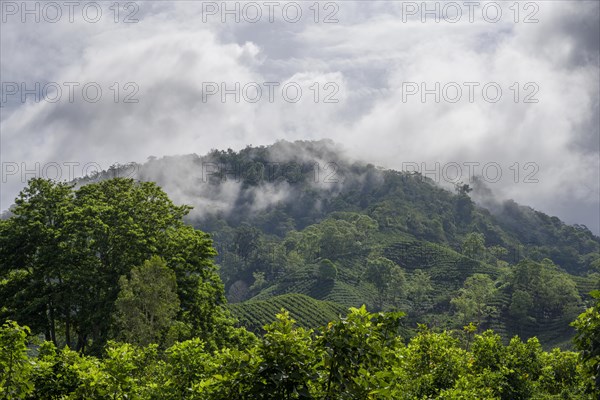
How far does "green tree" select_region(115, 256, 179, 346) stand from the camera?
2627 cm

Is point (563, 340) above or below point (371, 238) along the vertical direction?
below

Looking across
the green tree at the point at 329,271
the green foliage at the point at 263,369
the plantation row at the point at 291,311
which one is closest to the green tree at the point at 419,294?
the green tree at the point at 329,271

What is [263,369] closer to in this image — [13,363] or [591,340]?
[13,363]

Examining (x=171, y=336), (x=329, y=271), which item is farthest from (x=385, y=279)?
(x=171, y=336)

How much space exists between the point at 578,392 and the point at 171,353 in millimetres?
14647

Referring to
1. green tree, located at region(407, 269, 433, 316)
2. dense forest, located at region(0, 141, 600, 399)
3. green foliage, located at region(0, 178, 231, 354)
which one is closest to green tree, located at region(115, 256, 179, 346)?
dense forest, located at region(0, 141, 600, 399)

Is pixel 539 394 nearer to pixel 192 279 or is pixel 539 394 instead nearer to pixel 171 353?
pixel 171 353

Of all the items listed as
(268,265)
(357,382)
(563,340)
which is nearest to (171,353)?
(357,382)

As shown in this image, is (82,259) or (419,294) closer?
(82,259)

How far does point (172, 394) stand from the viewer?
1063 centimetres

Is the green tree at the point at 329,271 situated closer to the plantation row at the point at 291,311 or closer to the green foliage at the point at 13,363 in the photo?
the plantation row at the point at 291,311

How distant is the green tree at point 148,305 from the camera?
26266mm

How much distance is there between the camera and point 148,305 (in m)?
27.0

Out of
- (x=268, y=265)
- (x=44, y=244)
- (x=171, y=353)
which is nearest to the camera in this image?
(x=171, y=353)
